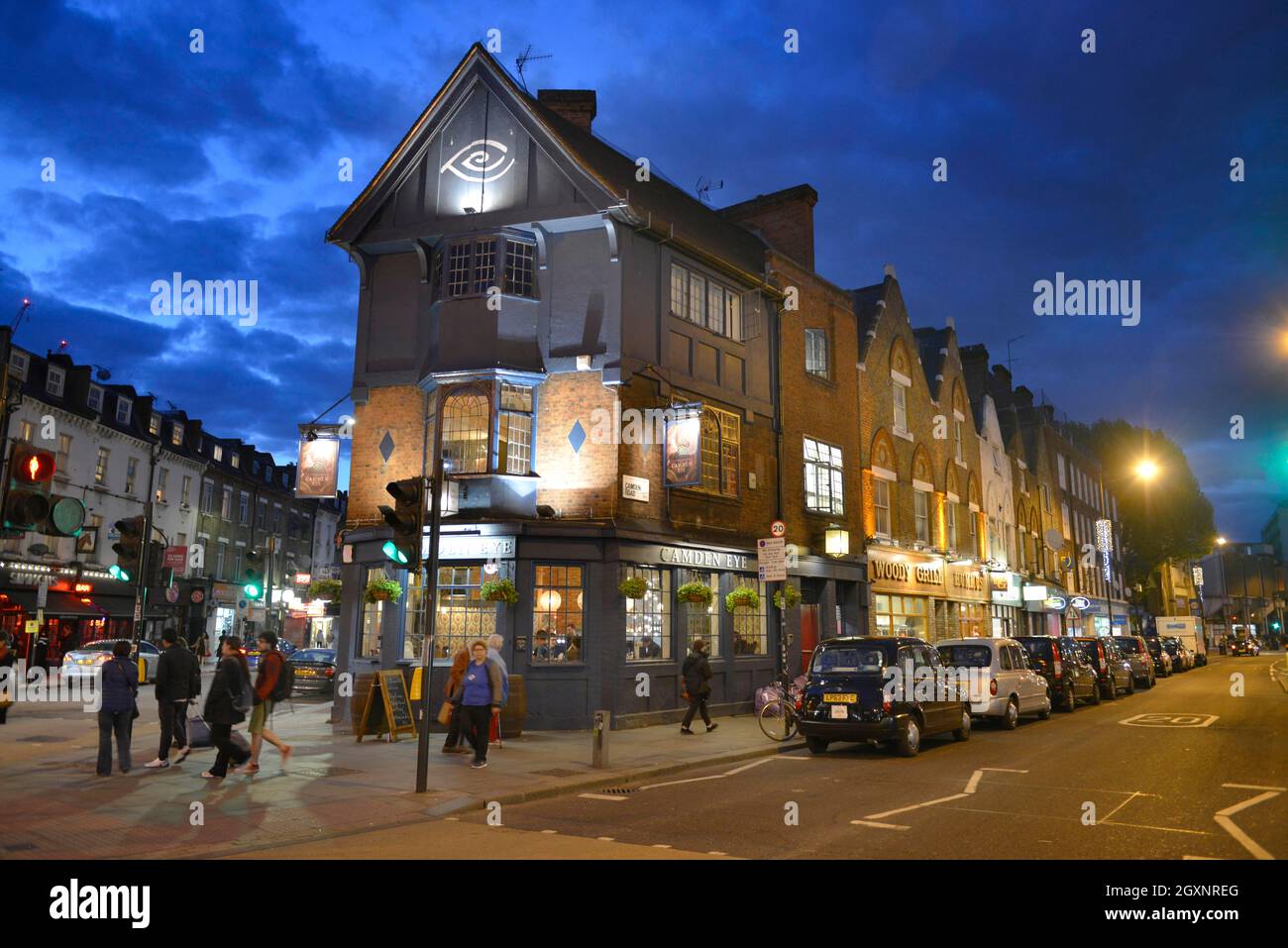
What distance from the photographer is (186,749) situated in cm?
1327

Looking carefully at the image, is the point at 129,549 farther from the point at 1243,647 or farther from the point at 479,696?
the point at 1243,647

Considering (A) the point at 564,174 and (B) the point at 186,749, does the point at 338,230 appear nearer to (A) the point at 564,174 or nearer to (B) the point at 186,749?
(A) the point at 564,174

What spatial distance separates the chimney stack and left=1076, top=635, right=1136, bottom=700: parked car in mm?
19803

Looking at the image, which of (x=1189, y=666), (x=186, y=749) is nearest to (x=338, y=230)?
(x=186, y=749)

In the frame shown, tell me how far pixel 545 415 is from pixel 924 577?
18.0 meters

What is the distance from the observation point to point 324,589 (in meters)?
19.9

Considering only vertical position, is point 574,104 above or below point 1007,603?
above

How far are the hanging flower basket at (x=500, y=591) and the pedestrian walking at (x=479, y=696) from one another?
3368mm

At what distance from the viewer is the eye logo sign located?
20047mm

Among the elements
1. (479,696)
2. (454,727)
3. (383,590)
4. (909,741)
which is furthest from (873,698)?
(383,590)

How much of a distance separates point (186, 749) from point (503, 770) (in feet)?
15.4

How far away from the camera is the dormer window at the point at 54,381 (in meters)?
37.9

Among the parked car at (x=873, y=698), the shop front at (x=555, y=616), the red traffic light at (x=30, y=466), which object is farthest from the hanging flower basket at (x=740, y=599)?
the red traffic light at (x=30, y=466)

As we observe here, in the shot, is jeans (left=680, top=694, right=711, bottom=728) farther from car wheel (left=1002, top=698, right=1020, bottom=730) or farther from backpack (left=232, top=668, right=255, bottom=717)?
backpack (left=232, top=668, right=255, bottom=717)
